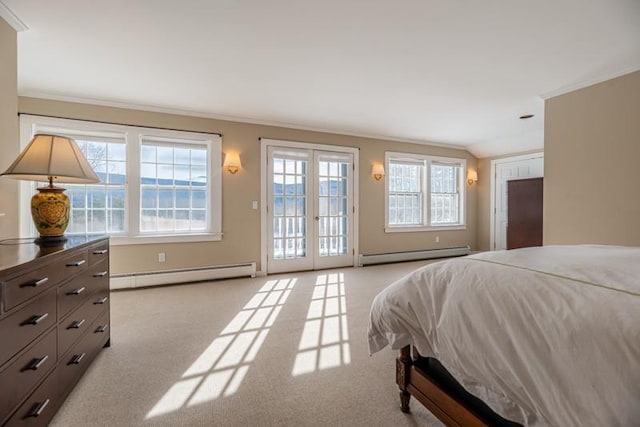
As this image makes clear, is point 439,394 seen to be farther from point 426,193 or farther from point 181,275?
point 426,193

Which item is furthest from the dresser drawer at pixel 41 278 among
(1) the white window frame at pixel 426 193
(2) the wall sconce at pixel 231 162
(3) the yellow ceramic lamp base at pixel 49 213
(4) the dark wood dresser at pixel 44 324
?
(1) the white window frame at pixel 426 193

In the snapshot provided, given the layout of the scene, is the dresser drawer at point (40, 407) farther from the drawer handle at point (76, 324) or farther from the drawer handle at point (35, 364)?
the drawer handle at point (76, 324)

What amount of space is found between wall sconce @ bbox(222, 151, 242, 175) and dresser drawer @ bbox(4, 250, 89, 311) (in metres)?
2.45

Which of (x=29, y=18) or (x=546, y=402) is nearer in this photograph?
(x=546, y=402)

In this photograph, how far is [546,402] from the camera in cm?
80

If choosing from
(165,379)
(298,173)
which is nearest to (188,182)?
(298,173)

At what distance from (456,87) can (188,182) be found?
361 centimetres

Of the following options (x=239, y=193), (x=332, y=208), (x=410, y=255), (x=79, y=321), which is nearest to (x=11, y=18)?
(x=79, y=321)

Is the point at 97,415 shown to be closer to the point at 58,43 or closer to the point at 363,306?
the point at 363,306

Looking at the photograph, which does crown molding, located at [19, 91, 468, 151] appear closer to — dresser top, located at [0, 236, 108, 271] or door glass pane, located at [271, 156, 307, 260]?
door glass pane, located at [271, 156, 307, 260]

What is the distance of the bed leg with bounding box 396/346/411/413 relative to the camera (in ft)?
4.80

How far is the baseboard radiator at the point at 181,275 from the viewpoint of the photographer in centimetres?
359

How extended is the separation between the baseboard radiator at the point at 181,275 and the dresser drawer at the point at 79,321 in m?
1.67

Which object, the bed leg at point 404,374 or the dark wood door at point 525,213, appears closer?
the bed leg at point 404,374
